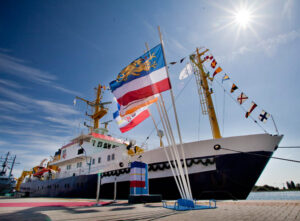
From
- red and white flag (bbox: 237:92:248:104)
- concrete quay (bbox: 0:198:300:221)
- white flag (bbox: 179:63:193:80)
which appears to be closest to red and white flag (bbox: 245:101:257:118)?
red and white flag (bbox: 237:92:248:104)

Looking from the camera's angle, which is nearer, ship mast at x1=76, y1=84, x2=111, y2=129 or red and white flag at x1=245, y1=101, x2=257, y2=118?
red and white flag at x1=245, y1=101, x2=257, y2=118

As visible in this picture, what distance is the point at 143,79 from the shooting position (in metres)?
7.19

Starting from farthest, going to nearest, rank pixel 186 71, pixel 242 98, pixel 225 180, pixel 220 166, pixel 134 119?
pixel 186 71, pixel 242 98, pixel 220 166, pixel 225 180, pixel 134 119

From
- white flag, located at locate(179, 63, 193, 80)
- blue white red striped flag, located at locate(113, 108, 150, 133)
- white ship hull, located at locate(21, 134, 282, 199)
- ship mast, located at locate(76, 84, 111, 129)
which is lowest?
white ship hull, located at locate(21, 134, 282, 199)

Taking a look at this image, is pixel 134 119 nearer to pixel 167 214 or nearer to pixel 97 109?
pixel 167 214

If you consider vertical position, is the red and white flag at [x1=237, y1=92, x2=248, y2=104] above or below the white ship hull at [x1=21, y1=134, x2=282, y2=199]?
above

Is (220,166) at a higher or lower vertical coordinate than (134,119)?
lower

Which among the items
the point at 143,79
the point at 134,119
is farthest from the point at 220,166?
the point at 143,79

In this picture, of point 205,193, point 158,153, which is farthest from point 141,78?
point 205,193

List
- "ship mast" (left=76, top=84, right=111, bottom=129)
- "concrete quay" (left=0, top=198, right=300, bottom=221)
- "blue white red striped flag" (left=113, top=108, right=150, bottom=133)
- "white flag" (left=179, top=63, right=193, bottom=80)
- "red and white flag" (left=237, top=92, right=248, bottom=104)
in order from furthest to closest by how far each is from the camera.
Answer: "ship mast" (left=76, top=84, right=111, bottom=129)
"white flag" (left=179, top=63, right=193, bottom=80)
"red and white flag" (left=237, top=92, right=248, bottom=104)
"blue white red striped flag" (left=113, top=108, right=150, bottom=133)
"concrete quay" (left=0, top=198, right=300, bottom=221)

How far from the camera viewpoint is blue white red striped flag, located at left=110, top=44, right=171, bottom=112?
22.3 feet

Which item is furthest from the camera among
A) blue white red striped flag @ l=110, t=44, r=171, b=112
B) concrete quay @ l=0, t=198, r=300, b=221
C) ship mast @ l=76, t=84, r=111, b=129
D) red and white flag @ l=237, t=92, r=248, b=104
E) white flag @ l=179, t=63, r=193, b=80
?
ship mast @ l=76, t=84, r=111, b=129

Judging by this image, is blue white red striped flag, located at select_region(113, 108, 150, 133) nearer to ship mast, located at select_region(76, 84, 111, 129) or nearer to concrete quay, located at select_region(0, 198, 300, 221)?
concrete quay, located at select_region(0, 198, 300, 221)

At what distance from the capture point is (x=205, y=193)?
9578 mm
